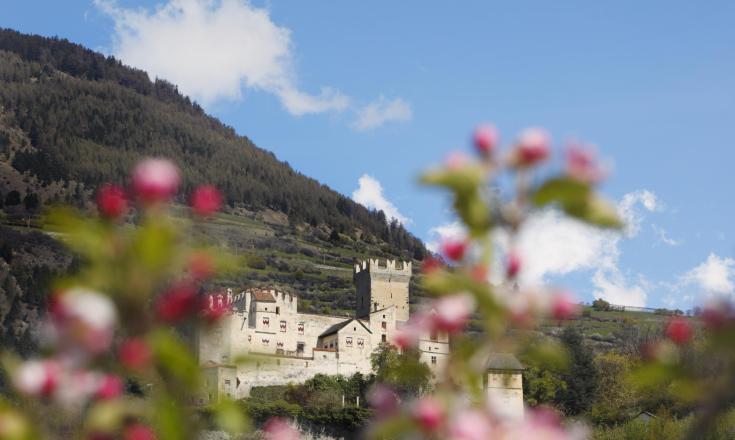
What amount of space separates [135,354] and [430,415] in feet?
2.51

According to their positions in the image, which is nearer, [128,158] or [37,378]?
[37,378]

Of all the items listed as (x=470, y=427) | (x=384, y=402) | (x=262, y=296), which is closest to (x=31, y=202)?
(x=262, y=296)

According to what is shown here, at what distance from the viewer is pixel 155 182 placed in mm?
2539

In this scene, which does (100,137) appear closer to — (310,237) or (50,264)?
(310,237)

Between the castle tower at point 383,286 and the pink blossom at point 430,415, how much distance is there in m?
84.6

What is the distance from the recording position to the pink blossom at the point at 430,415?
2613mm

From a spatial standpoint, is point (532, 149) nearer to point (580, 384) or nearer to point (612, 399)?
point (580, 384)

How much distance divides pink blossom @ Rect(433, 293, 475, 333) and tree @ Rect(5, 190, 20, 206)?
161588mm

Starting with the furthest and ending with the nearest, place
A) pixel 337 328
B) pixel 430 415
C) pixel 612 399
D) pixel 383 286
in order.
A: pixel 383 286 < pixel 337 328 < pixel 612 399 < pixel 430 415

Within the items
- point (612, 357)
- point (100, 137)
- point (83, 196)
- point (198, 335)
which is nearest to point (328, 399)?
point (612, 357)

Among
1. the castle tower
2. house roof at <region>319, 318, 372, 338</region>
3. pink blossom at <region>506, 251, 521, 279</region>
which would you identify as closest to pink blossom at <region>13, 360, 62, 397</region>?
pink blossom at <region>506, 251, 521, 279</region>

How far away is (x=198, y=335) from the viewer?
3104mm

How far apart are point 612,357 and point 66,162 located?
4479 inches

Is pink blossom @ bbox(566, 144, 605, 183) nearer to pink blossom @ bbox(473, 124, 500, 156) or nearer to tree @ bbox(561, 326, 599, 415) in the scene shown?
pink blossom @ bbox(473, 124, 500, 156)
